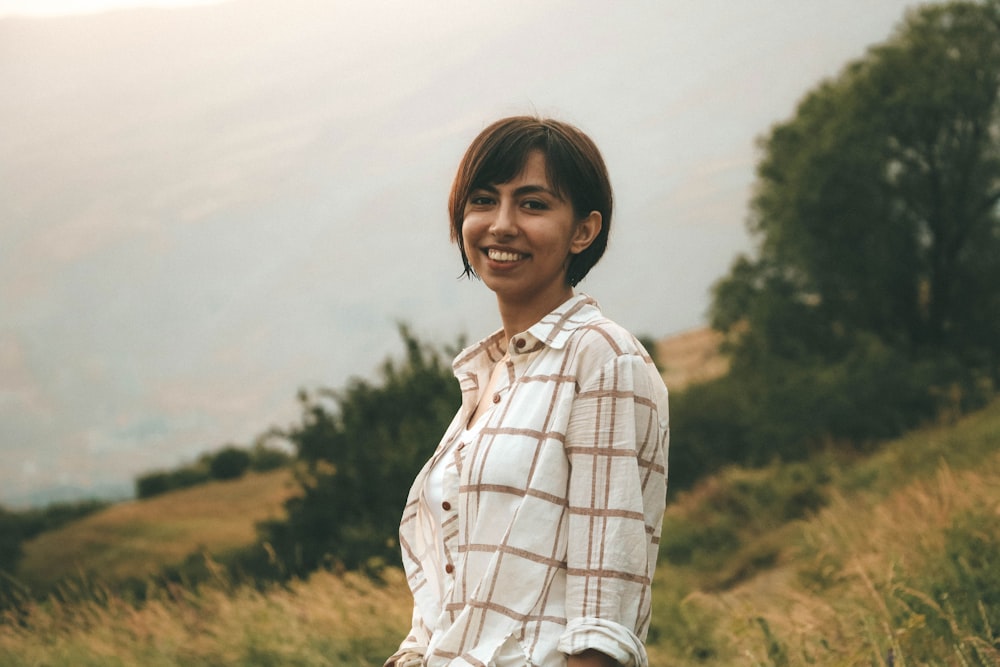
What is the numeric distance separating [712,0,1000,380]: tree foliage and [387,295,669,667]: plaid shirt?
19819 mm

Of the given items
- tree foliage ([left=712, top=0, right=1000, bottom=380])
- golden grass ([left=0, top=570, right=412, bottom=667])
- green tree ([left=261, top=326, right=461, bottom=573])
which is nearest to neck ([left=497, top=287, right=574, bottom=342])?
golden grass ([left=0, top=570, right=412, bottom=667])

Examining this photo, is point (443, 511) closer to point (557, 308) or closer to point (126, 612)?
point (557, 308)

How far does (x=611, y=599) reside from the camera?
170 cm

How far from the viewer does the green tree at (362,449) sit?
1071cm

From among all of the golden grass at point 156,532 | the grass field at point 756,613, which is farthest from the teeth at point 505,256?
the golden grass at point 156,532

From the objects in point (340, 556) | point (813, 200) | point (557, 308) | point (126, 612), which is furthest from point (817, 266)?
point (557, 308)

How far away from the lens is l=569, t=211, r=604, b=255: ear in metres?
2.03

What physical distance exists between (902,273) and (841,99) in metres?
3.79

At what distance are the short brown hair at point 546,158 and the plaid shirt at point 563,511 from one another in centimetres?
28

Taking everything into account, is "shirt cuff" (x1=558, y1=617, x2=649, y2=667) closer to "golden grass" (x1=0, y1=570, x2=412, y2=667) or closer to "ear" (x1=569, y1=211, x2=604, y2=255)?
"ear" (x1=569, y1=211, x2=604, y2=255)

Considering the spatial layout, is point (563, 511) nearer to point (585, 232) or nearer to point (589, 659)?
point (589, 659)

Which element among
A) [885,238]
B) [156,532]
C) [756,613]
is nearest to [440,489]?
[756,613]

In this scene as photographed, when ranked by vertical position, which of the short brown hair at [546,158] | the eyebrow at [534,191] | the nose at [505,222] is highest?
the short brown hair at [546,158]

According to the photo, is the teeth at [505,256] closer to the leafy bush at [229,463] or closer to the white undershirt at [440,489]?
the white undershirt at [440,489]
